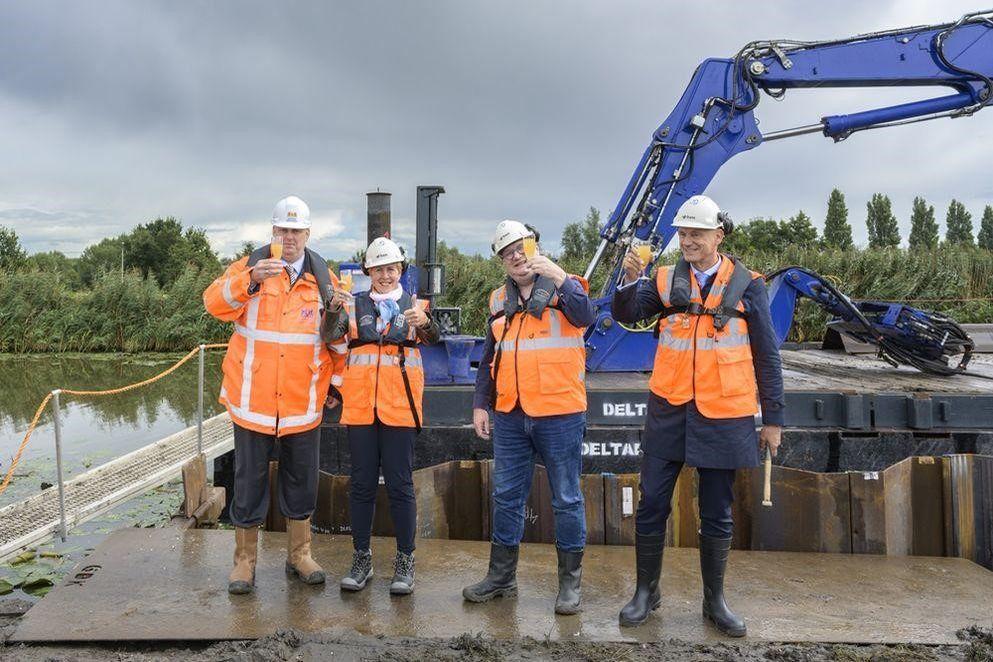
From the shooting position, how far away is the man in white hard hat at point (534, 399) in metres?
3.78

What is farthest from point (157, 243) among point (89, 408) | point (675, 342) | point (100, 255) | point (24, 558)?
point (675, 342)

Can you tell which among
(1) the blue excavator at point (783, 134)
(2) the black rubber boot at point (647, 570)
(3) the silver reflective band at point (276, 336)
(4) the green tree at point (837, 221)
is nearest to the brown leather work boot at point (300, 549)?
(3) the silver reflective band at point (276, 336)

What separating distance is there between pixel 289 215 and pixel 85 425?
9415 mm

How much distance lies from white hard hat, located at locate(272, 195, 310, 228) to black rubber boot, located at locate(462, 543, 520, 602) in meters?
2.02

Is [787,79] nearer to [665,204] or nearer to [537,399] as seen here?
[665,204]

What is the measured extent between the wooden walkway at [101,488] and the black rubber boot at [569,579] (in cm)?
342

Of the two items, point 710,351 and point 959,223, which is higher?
point 959,223

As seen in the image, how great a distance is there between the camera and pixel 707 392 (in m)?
3.59

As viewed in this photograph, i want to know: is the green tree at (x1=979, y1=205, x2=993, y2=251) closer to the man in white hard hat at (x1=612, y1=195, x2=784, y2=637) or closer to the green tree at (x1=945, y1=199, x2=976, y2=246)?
the green tree at (x1=945, y1=199, x2=976, y2=246)

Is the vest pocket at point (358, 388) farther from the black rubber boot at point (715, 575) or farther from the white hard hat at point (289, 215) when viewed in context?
the black rubber boot at point (715, 575)

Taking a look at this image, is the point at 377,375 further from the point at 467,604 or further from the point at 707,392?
the point at 707,392

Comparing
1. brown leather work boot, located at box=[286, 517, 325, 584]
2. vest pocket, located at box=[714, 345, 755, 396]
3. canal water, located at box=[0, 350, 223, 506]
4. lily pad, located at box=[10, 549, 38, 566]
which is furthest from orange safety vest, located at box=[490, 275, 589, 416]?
canal water, located at box=[0, 350, 223, 506]

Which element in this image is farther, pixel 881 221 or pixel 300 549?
pixel 881 221

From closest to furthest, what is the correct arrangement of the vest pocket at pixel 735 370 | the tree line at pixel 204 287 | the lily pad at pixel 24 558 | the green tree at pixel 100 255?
1. the vest pocket at pixel 735 370
2. the lily pad at pixel 24 558
3. the tree line at pixel 204 287
4. the green tree at pixel 100 255
